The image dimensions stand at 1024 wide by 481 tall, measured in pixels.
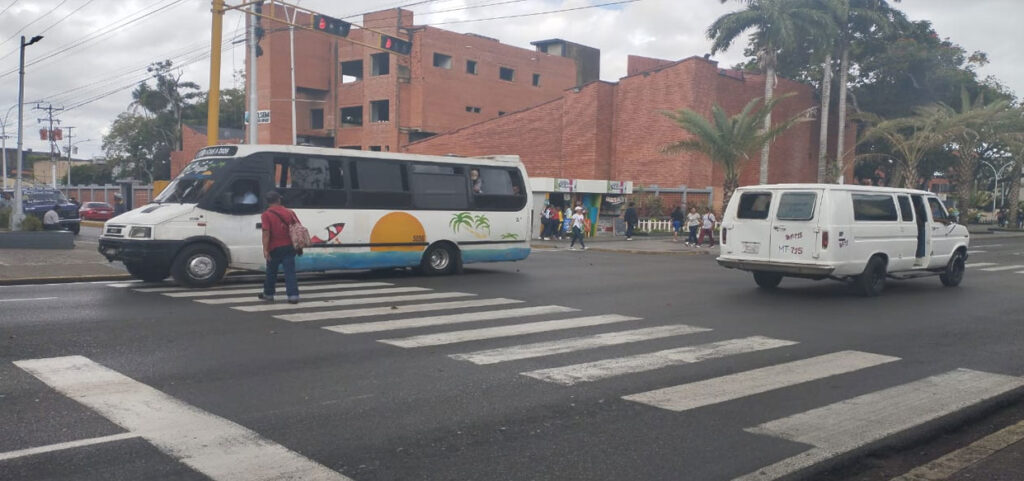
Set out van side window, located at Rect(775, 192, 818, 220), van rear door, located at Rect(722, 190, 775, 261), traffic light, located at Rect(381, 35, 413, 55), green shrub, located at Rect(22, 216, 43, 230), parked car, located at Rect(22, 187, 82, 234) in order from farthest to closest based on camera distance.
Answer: parked car, located at Rect(22, 187, 82, 234) < green shrub, located at Rect(22, 216, 43, 230) < traffic light, located at Rect(381, 35, 413, 55) < van rear door, located at Rect(722, 190, 775, 261) < van side window, located at Rect(775, 192, 818, 220)

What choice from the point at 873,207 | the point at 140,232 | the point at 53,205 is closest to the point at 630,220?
the point at 873,207

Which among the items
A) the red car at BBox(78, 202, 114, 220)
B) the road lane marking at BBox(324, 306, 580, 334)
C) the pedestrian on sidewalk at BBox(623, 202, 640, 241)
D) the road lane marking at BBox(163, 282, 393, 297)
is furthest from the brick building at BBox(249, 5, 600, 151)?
the road lane marking at BBox(324, 306, 580, 334)

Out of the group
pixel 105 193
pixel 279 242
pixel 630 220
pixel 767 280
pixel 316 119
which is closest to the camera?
pixel 279 242

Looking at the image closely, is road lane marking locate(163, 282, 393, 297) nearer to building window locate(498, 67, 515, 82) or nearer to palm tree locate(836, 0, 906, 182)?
palm tree locate(836, 0, 906, 182)

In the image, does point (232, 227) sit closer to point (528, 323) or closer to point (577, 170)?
point (528, 323)

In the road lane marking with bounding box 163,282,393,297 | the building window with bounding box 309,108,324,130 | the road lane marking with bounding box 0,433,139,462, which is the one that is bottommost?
the road lane marking with bounding box 0,433,139,462

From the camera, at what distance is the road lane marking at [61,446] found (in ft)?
15.7

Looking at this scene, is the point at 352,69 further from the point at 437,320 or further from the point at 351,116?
the point at 437,320

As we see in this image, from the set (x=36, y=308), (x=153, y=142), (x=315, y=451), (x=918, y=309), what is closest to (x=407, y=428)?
(x=315, y=451)

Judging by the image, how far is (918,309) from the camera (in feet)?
40.6

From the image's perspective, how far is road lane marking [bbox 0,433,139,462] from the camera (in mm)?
4797

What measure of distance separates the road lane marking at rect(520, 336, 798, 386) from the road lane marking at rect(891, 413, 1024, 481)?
2.78 meters

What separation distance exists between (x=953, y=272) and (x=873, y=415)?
1156 cm

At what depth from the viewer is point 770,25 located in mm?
43844
